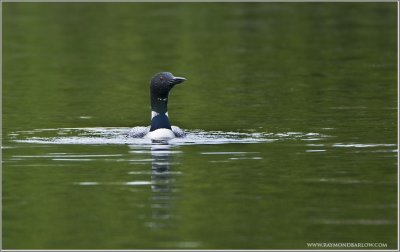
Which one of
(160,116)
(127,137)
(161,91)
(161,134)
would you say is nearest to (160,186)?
(161,134)

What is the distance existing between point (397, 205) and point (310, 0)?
3250cm

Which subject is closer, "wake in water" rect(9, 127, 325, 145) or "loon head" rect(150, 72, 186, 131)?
"wake in water" rect(9, 127, 325, 145)

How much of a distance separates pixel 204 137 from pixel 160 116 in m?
0.73

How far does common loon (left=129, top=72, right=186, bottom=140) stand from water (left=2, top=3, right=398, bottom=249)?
0.90 ft

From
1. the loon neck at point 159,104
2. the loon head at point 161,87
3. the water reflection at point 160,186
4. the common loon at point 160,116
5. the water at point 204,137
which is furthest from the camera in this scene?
the loon head at point 161,87

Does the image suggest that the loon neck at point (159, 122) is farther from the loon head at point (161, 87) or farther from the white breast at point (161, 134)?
the loon head at point (161, 87)

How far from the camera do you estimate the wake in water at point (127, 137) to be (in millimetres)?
19453

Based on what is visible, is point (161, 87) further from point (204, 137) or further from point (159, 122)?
point (204, 137)

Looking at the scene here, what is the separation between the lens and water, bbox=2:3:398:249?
43.9 feet

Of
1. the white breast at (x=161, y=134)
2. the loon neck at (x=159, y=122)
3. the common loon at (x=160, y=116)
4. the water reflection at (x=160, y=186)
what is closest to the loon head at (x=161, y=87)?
the common loon at (x=160, y=116)

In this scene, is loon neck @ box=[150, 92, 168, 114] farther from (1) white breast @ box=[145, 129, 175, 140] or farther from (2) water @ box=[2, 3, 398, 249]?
(2) water @ box=[2, 3, 398, 249]

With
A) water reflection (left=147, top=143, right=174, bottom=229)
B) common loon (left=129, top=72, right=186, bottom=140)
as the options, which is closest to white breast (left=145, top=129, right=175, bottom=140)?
common loon (left=129, top=72, right=186, bottom=140)

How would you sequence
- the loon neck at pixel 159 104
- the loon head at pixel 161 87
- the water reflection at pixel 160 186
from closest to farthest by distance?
the water reflection at pixel 160 186 < the loon neck at pixel 159 104 < the loon head at pixel 161 87

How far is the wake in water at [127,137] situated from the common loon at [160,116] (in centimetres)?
12
